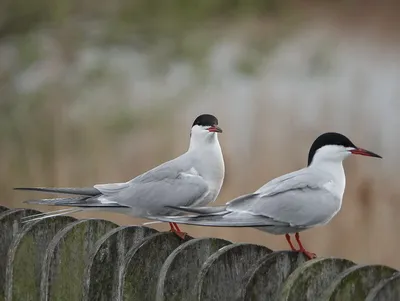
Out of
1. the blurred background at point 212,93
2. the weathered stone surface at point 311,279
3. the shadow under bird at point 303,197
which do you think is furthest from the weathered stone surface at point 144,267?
the blurred background at point 212,93

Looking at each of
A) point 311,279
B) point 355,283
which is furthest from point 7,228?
point 355,283

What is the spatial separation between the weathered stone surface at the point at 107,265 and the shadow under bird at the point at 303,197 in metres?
0.30

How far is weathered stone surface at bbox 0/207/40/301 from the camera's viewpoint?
97.0 inches

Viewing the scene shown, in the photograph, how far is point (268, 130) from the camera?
362 cm

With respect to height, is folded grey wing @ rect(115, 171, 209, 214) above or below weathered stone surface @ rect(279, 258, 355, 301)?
above

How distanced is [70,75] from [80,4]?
304 millimetres

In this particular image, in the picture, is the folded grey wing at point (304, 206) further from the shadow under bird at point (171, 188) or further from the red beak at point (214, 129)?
the red beak at point (214, 129)

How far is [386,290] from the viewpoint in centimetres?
154

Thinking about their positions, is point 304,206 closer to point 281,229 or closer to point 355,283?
point 281,229

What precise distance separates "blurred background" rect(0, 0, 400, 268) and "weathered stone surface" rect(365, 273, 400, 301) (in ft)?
5.84

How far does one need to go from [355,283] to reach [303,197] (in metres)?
0.87

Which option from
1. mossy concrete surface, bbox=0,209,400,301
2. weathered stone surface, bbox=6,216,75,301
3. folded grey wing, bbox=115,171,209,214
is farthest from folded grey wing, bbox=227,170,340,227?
weathered stone surface, bbox=6,216,75,301

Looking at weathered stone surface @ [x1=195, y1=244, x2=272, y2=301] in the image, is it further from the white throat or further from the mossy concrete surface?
the white throat

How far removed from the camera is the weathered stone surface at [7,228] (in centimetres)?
246
